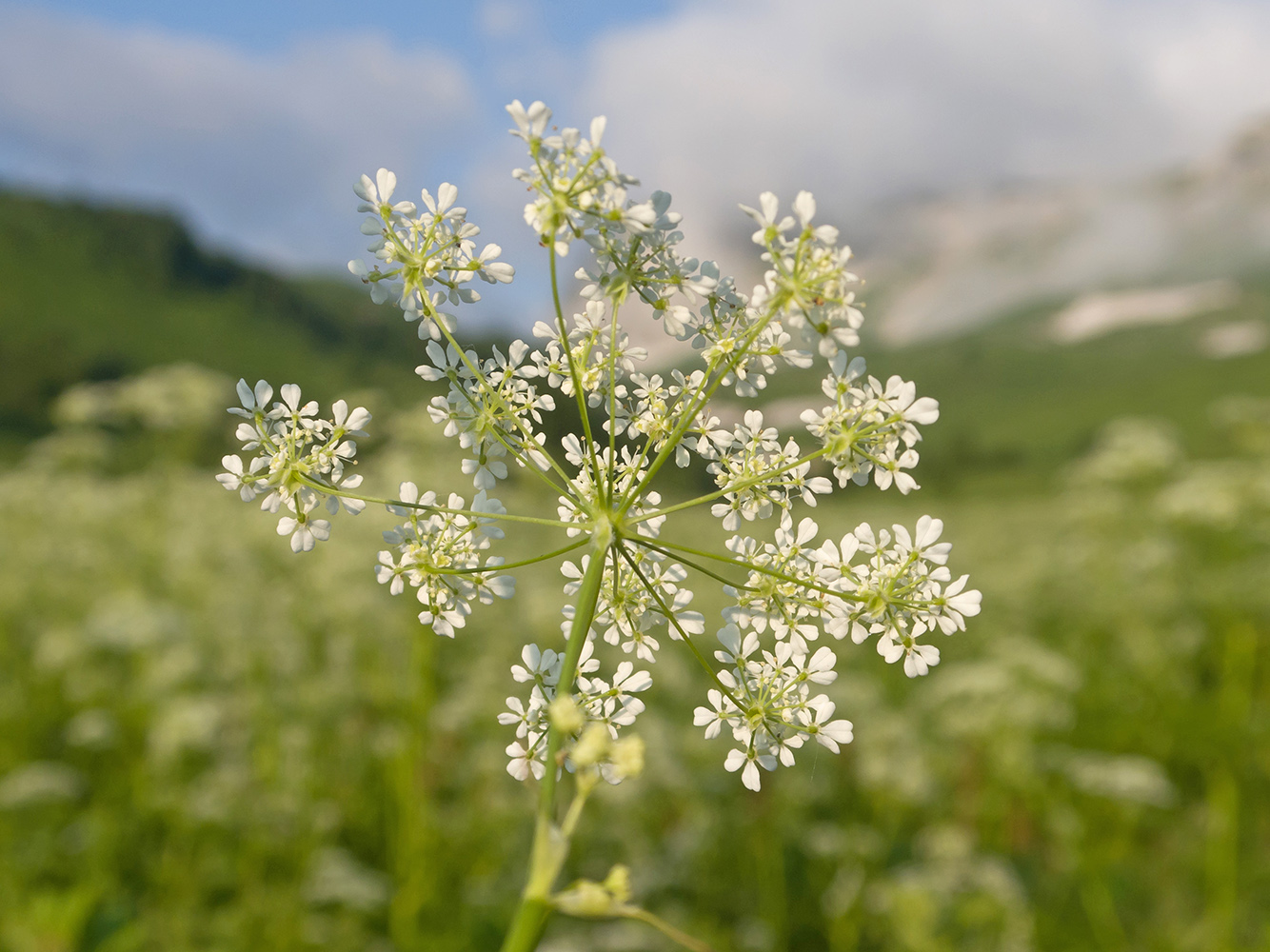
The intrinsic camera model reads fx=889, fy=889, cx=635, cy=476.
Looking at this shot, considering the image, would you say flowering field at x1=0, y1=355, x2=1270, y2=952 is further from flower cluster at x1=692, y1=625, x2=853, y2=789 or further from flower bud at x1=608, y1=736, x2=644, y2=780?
flower bud at x1=608, y1=736, x2=644, y2=780

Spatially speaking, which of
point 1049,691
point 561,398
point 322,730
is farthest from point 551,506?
point 561,398

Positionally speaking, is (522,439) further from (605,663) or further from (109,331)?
(109,331)

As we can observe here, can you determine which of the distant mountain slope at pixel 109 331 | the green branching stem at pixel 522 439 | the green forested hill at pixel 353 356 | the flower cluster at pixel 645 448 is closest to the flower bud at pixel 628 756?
the flower cluster at pixel 645 448

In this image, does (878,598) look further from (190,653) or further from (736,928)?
(190,653)

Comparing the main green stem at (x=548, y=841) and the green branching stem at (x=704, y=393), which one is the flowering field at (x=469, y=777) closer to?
the green branching stem at (x=704, y=393)

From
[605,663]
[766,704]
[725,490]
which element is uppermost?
[605,663]

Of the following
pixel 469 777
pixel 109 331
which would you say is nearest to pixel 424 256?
pixel 469 777
